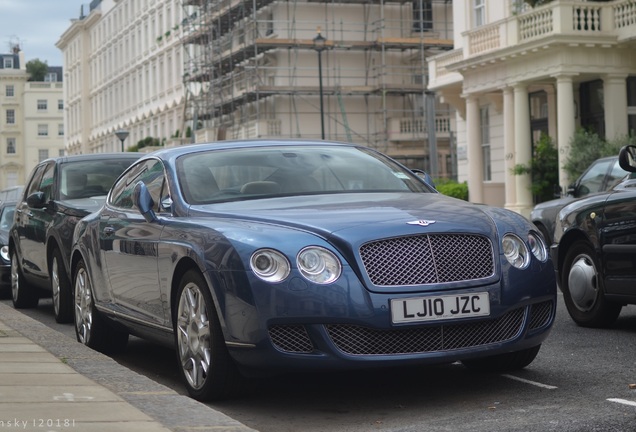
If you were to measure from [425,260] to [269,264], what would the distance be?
33.2 inches

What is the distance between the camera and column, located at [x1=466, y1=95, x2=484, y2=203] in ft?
135

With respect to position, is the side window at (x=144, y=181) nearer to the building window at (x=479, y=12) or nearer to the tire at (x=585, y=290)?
the tire at (x=585, y=290)

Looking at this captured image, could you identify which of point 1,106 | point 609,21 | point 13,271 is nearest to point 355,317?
point 13,271

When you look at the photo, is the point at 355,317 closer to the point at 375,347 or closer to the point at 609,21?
the point at 375,347

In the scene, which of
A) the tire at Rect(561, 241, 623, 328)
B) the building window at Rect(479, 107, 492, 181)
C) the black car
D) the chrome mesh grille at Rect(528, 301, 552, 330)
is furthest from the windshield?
the building window at Rect(479, 107, 492, 181)

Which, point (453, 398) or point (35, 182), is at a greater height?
point (35, 182)

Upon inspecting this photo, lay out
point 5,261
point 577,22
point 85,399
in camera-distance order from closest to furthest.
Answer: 1. point 85,399
2. point 5,261
3. point 577,22

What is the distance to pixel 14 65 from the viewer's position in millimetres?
164500

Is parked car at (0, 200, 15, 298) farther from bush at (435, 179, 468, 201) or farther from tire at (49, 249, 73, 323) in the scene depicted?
bush at (435, 179, 468, 201)

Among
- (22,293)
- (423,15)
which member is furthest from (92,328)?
(423,15)

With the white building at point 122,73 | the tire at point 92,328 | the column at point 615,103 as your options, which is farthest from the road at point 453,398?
the white building at point 122,73

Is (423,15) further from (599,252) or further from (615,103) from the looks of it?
(599,252)

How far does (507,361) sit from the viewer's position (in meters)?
7.83

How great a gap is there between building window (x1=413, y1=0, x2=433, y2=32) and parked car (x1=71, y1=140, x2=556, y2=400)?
5588 centimetres
